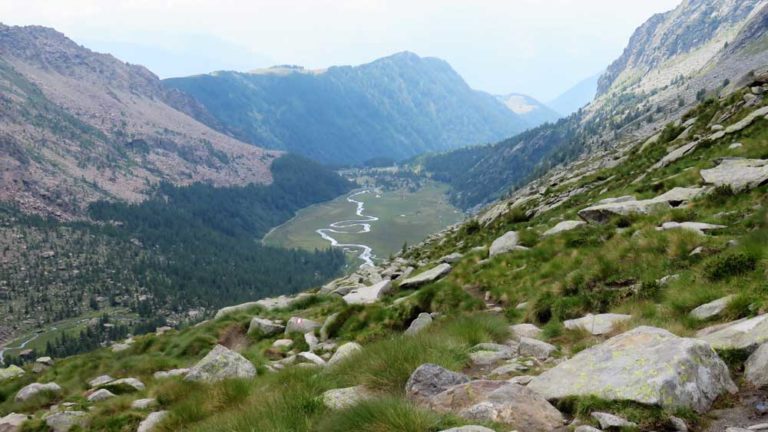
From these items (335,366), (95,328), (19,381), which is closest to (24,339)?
(95,328)

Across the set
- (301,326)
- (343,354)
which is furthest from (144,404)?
(301,326)

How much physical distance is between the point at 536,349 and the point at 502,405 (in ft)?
12.3

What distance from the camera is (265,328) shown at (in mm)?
24984

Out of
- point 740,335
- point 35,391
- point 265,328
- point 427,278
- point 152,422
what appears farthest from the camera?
point 265,328

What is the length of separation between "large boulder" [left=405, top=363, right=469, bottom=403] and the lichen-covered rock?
73cm

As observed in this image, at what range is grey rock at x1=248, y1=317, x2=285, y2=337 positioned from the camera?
24797mm

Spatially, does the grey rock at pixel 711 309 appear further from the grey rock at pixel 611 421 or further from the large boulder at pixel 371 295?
the large boulder at pixel 371 295

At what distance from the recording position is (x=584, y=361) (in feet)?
26.3

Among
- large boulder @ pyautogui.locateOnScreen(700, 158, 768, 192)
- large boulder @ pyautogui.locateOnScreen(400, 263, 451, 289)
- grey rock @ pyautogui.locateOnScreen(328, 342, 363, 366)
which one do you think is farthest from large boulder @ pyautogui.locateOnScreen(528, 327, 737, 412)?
large boulder @ pyautogui.locateOnScreen(400, 263, 451, 289)

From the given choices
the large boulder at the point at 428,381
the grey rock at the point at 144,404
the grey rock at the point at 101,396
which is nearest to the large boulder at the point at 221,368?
the grey rock at the point at 144,404

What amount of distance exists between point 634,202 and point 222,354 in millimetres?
17309

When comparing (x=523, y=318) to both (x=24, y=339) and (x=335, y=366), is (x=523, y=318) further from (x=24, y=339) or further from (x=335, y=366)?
(x=24, y=339)

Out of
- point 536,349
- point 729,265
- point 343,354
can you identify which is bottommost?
point 343,354

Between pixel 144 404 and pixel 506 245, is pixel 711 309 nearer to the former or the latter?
pixel 506 245
